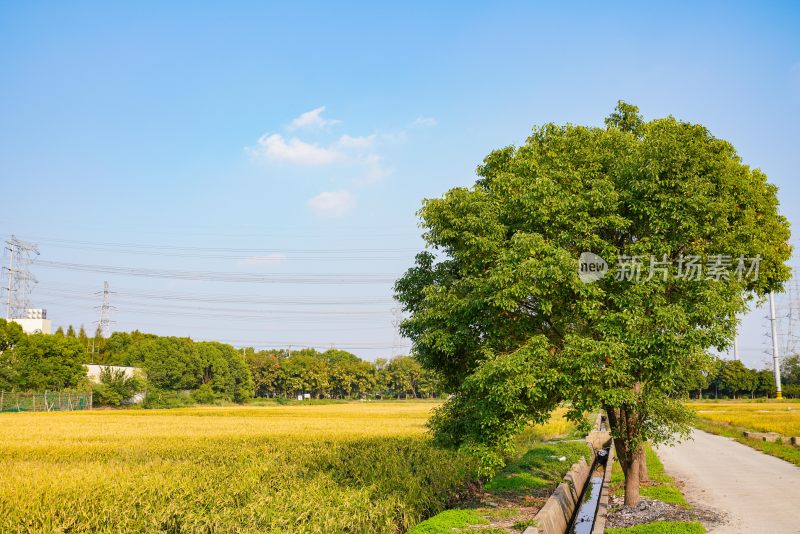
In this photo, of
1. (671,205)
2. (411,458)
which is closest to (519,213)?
(671,205)

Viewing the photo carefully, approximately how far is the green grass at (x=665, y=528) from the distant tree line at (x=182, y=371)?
3389cm

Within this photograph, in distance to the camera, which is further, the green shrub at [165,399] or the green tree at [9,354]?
the green shrub at [165,399]

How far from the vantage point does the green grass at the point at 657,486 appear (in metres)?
16.5

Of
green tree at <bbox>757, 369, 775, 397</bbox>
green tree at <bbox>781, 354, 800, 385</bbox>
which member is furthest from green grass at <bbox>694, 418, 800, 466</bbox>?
green tree at <bbox>781, 354, 800, 385</bbox>

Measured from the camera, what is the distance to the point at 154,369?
88375 mm

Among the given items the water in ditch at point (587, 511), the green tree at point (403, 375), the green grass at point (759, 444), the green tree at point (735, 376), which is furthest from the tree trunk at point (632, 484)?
the green tree at point (403, 375)

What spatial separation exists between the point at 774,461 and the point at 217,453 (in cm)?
2208

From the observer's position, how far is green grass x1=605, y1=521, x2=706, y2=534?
41.6 ft

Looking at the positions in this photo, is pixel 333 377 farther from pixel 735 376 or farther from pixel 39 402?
pixel 735 376

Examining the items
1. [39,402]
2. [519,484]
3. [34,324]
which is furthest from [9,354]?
[519,484]

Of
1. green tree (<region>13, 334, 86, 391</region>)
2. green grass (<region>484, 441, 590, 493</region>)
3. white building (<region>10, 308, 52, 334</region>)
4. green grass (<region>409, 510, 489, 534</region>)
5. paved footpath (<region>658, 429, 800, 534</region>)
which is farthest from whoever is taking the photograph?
white building (<region>10, 308, 52, 334</region>)

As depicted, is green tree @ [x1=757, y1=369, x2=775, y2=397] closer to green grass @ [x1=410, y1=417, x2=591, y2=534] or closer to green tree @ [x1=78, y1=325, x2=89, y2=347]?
green grass @ [x1=410, y1=417, x2=591, y2=534]

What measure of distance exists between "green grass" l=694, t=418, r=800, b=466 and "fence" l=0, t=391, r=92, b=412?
6087cm

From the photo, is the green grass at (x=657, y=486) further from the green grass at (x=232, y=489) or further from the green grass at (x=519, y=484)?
the green grass at (x=232, y=489)
